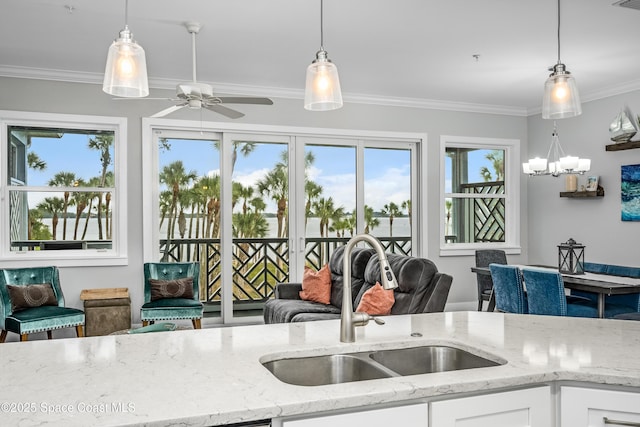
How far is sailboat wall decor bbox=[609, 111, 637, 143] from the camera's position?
18.5ft

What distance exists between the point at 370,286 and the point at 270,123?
2.48 meters

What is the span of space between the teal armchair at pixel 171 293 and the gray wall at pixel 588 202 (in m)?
4.57

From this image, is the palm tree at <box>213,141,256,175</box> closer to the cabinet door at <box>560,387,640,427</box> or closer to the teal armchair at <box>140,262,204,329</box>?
the teal armchair at <box>140,262,204,329</box>

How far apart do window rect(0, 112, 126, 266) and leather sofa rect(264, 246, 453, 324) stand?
1.86 metres

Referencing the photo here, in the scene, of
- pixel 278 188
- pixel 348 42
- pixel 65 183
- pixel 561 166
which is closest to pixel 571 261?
pixel 561 166

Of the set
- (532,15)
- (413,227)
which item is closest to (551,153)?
(413,227)

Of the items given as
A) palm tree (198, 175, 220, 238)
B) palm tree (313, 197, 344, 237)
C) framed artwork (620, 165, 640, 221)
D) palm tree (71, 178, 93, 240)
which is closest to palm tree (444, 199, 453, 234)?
palm tree (313, 197, 344, 237)

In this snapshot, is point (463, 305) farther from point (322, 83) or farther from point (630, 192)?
point (322, 83)

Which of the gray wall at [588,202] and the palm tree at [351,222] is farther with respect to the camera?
the palm tree at [351,222]

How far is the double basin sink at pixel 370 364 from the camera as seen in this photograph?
1688 millimetres

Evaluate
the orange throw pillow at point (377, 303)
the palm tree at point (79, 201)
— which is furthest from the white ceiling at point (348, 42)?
the orange throw pillow at point (377, 303)

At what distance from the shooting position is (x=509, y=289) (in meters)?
4.70

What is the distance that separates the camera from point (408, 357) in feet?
6.05

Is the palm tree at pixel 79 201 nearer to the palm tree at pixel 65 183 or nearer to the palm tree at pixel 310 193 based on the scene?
the palm tree at pixel 65 183
